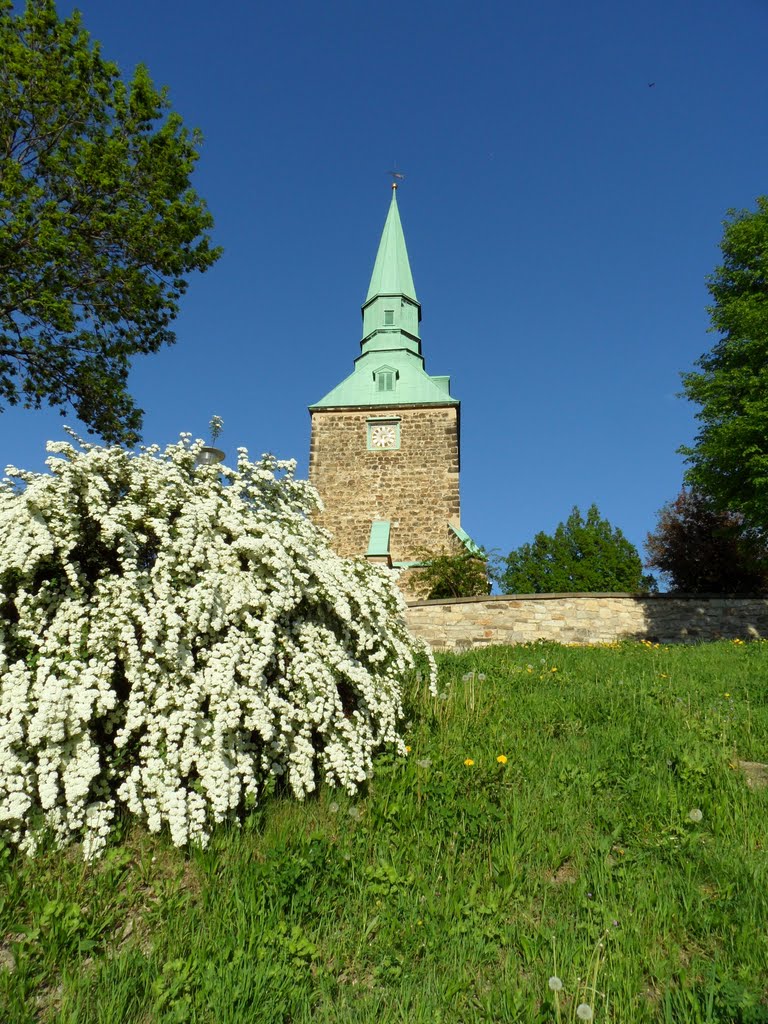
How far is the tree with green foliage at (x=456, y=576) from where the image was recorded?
700 inches

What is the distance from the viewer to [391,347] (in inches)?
1049

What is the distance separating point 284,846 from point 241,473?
238cm

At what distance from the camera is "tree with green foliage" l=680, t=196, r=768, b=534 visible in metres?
11.4

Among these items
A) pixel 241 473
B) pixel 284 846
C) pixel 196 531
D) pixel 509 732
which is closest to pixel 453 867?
pixel 284 846

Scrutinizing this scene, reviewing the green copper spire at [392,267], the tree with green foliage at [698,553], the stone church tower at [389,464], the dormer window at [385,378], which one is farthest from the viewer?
the green copper spire at [392,267]

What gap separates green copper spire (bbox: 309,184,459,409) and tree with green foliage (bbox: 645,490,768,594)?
8.63 m

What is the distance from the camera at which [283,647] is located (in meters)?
3.79

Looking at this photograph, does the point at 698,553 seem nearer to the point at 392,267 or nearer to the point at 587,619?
the point at 587,619

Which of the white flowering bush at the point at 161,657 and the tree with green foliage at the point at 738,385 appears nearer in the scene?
the white flowering bush at the point at 161,657

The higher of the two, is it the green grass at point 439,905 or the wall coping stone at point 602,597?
the wall coping stone at point 602,597

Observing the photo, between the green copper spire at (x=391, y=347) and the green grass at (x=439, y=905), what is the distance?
20.4 meters

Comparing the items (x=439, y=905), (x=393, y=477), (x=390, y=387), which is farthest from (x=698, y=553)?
(x=439, y=905)

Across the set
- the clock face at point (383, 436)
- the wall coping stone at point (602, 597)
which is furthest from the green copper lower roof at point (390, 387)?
the wall coping stone at point (602, 597)

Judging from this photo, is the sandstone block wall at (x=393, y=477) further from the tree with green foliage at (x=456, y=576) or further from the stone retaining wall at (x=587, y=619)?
the stone retaining wall at (x=587, y=619)
